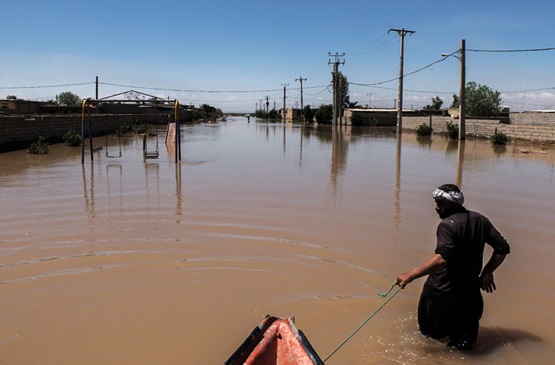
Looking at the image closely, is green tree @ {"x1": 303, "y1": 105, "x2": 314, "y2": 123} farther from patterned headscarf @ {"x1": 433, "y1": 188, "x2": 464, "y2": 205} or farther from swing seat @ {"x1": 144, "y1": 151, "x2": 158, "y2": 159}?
patterned headscarf @ {"x1": 433, "y1": 188, "x2": 464, "y2": 205}

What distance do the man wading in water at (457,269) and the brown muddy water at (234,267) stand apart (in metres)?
0.27

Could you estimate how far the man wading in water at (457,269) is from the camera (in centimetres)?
336

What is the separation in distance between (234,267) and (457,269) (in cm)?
306

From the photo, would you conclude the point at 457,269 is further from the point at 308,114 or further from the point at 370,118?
the point at 308,114

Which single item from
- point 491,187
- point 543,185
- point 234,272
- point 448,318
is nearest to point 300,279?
point 234,272

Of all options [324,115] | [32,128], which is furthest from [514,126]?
[324,115]

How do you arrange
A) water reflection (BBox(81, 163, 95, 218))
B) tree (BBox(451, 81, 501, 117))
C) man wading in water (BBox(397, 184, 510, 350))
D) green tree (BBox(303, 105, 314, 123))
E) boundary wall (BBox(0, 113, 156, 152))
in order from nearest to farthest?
man wading in water (BBox(397, 184, 510, 350)), water reflection (BBox(81, 163, 95, 218)), boundary wall (BBox(0, 113, 156, 152)), tree (BBox(451, 81, 501, 117)), green tree (BBox(303, 105, 314, 123))

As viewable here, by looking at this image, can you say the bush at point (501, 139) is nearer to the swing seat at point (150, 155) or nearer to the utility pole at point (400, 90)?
Result: the utility pole at point (400, 90)

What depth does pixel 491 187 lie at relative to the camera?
11.9 metres

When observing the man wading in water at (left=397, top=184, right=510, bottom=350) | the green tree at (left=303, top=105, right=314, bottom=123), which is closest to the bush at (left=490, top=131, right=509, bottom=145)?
the man wading in water at (left=397, top=184, right=510, bottom=350)

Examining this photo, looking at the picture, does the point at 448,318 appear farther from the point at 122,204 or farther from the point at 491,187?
the point at 491,187

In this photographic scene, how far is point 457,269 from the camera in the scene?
11.4 ft

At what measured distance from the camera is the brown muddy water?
158 inches

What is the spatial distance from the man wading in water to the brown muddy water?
0.87 feet
